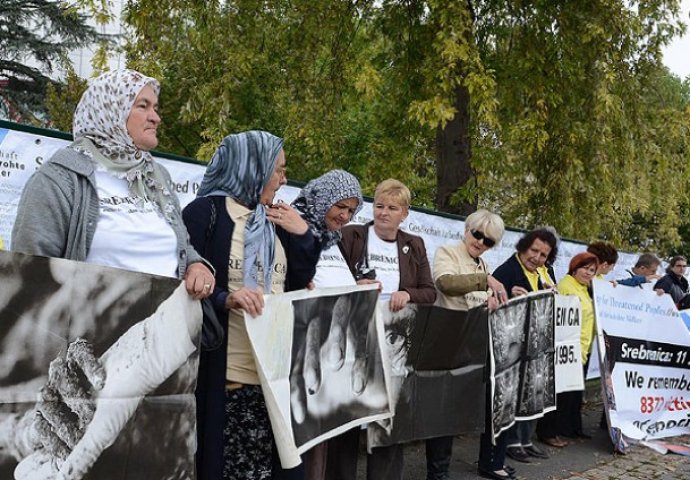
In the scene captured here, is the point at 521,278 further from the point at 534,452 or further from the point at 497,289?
the point at 534,452

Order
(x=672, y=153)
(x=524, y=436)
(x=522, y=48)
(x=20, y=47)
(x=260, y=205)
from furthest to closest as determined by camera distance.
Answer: (x=20, y=47) < (x=672, y=153) < (x=522, y=48) < (x=524, y=436) < (x=260, y=205)

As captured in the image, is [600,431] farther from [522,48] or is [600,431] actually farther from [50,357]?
[50,357]

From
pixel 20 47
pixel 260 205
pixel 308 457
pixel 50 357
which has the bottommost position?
pixel 308 457

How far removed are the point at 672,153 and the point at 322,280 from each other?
25.1 ft

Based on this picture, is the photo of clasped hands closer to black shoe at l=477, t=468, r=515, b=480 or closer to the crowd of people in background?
the crowd of people in background

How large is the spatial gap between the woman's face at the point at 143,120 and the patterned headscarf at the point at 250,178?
436mm

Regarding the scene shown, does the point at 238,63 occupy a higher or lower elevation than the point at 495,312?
higher

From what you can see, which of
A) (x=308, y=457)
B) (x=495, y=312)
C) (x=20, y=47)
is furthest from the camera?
(x=20, y=47)

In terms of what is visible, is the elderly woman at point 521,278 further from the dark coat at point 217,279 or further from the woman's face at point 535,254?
the dark coat at point 217,279

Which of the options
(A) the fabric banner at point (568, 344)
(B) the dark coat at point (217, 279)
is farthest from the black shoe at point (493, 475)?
(B) the dark coat at point (217, 279)

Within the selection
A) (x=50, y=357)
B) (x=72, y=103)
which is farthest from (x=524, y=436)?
(x=72, y=103)

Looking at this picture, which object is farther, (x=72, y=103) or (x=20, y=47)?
(x=20, y=47)

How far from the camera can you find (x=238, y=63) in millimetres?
8375

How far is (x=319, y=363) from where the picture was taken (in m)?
A: 3.62
